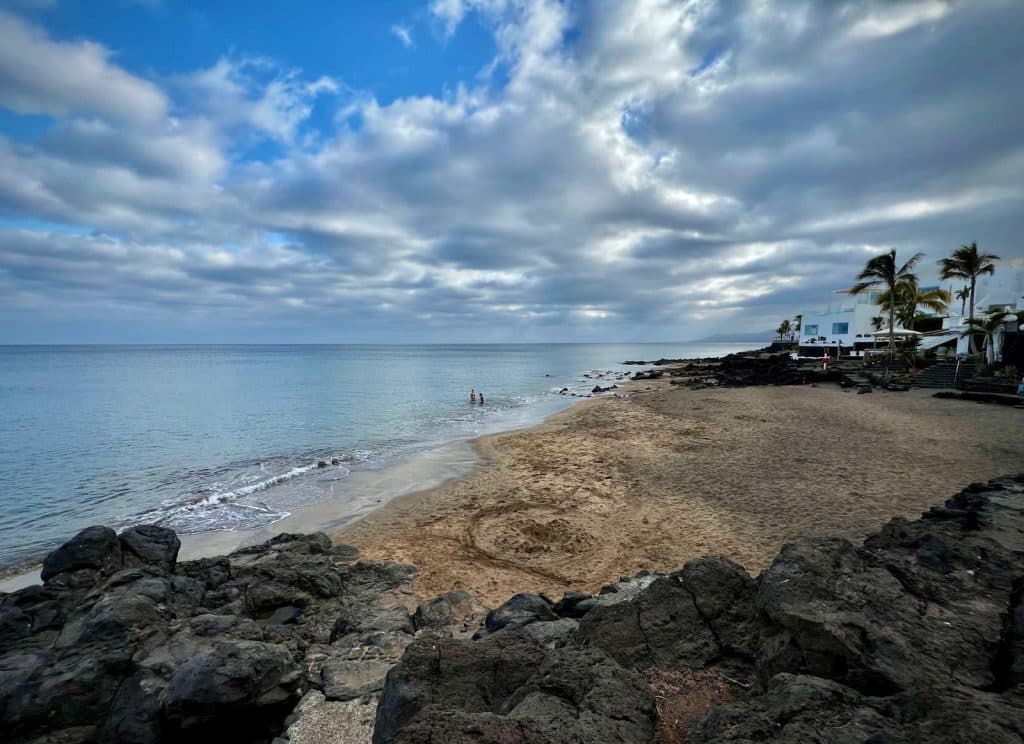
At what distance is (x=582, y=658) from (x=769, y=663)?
5.08 feet

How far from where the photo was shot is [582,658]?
12.0ft

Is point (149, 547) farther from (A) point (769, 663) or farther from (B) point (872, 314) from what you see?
(B) point (872, 314)

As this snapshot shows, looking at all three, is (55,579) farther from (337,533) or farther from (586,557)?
(586,557)

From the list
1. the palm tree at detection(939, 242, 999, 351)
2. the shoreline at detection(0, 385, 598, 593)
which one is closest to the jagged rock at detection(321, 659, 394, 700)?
the shoreline at detection(0, 385, 598, 593)

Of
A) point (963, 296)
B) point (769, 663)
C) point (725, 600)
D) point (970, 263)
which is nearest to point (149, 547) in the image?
point (725, 600)

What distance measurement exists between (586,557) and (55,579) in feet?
29.7

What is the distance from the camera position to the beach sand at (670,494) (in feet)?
31.9

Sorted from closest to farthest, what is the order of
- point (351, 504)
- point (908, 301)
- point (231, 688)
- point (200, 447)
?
1. point (231, 688)
2. point (351, 504)
3. point (200, 447)
4. point (908, 301)

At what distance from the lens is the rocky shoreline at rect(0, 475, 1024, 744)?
9.52ft

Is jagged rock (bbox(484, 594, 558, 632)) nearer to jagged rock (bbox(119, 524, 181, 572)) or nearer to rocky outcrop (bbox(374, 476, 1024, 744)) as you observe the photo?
rocky outcrop (bbox(374, 476, 1024, 744))

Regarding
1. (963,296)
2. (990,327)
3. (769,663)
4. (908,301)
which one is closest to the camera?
(769,663)

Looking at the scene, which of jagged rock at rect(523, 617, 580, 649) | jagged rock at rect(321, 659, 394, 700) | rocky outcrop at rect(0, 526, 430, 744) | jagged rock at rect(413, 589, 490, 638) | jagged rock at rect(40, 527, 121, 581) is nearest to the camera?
rocky outcrop at rect(0, 526, 430, 744)

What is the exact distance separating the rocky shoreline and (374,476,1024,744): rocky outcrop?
2 cm

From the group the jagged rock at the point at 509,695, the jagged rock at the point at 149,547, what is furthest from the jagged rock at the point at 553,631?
the jagged rock at the point at 149,547
